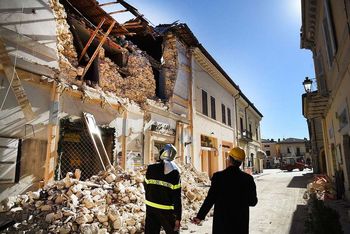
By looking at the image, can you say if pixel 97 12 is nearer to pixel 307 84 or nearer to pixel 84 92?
pixel 84 92

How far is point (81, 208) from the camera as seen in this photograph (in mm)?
4996

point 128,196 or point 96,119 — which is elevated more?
point 96,119

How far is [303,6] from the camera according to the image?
9.61 m

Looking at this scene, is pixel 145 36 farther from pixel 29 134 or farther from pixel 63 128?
pixel 29 134

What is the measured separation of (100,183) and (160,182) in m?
2.97

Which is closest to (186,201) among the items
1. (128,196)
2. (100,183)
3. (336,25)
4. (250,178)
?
(128,196)

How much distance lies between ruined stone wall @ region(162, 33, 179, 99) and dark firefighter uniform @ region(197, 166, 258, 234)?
29.5 ft

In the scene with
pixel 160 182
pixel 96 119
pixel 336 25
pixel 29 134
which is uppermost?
pixel 336 25

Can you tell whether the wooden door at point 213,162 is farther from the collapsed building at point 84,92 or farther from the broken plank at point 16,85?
the broken plank at point 16,85

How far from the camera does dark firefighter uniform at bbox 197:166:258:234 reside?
318 centimetres

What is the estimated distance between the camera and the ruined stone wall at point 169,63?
12242 millimetres

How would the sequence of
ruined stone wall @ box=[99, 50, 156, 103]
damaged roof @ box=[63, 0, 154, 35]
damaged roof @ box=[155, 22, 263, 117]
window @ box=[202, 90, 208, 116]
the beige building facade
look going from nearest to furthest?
the beige building facade
damaged roof @ box=[63, 0, 154, 35]
ruined stone wall @ box=[99, 50, 156, 103]
damaged roof @ box=[155, 22, 263, 117]
window @ box=[202, 90, 208, 116]

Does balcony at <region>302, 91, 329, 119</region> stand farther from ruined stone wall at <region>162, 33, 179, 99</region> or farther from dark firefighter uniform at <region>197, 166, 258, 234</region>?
dark firefighter uniform at <region>197, 166, 258, 234</region>

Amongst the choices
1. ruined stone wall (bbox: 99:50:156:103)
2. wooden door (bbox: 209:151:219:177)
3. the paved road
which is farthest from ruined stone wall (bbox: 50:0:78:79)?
wooden door (bbox: 209:151:219:177)
